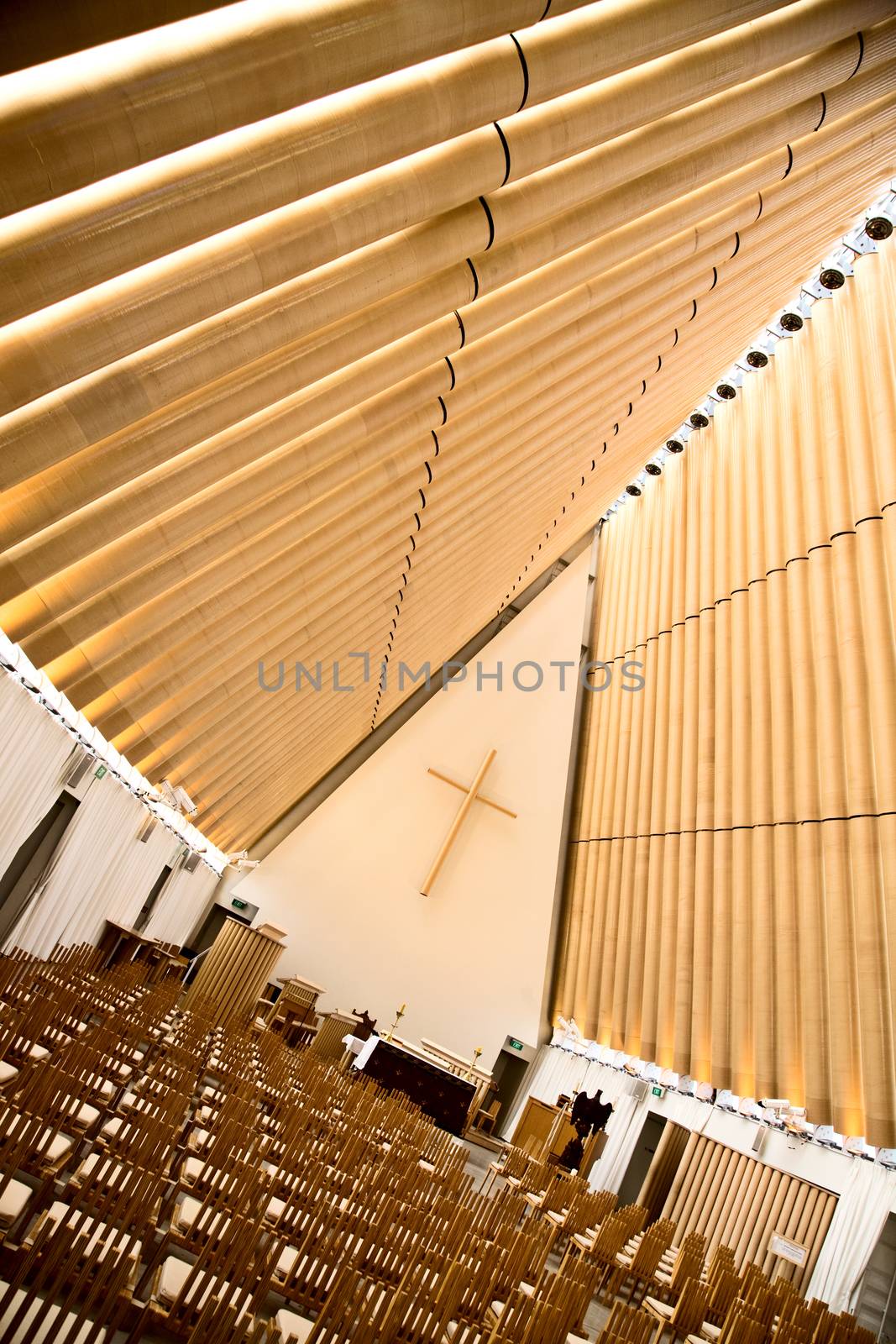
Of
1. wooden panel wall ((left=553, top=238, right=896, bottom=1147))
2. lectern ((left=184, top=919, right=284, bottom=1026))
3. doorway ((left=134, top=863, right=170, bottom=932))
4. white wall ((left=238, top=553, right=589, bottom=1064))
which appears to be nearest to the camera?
wooden panel wall ((left=553, top=238, right=896, bottom=1147))

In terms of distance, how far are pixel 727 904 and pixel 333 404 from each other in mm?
10194

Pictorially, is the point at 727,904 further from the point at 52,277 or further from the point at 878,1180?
the point at 52,277

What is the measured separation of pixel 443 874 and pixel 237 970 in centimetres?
631

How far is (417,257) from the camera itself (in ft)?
11.3

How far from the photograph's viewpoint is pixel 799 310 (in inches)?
519

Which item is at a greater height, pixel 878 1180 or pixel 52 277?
pixel 52 277

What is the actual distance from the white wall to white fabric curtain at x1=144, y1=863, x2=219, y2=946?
87 cm

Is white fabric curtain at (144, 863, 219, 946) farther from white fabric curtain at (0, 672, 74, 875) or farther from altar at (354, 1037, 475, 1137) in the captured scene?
white fabric curtain at (0, 672, 74, 875)

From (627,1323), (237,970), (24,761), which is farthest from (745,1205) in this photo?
(24,761)

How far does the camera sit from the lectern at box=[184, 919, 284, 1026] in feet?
39.6

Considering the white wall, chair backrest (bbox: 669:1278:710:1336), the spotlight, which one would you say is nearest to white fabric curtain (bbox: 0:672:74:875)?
chair backrest (bbox: 669:1278:710:1336)

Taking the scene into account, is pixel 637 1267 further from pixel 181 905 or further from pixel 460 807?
pixel 460 807

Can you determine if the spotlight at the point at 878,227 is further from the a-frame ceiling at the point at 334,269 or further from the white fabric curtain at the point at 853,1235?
the white fabric curtain at the point at 853,1235

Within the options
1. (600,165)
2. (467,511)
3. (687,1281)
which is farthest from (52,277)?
(687,1281)
